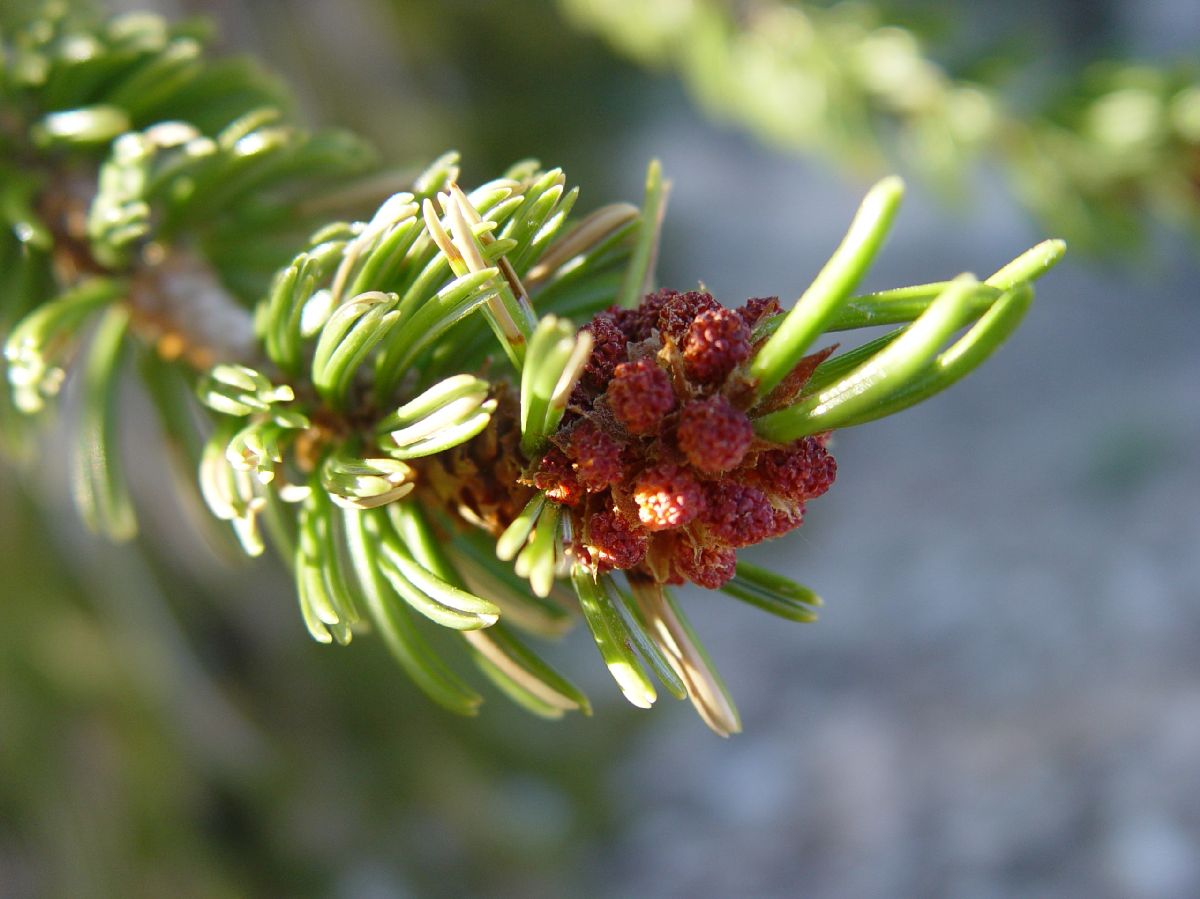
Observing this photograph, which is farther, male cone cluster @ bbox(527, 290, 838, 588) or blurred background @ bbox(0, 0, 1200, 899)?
blurred background @ bbox(0, 0, 1200, 899)

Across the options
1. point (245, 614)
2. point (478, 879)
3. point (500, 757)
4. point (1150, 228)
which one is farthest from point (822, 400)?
point (478, 879)

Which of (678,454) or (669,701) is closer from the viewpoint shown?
(678,454)

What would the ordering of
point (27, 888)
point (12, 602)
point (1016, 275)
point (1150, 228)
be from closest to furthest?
point (1016, 275) → point (1150, 228) → point (12, 602) → point (27, 888)

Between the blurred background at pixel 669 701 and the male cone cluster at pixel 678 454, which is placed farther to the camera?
the blurred background at pixel 669 701

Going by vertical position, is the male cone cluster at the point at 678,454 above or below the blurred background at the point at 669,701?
above

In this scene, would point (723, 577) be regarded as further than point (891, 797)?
No

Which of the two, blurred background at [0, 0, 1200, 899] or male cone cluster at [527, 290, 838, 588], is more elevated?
male cone cluster at [527, 290, 838, 588]

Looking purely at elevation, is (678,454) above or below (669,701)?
above

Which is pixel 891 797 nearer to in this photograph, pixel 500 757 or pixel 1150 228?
pixel 500 757
